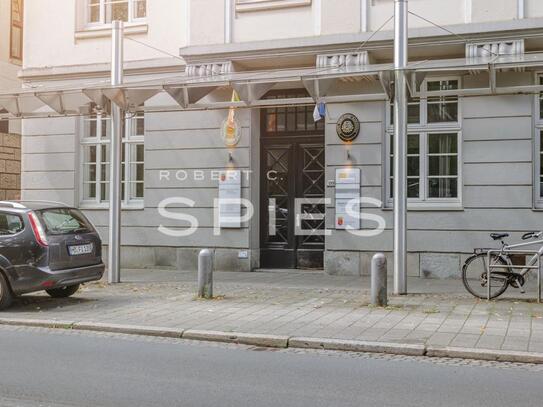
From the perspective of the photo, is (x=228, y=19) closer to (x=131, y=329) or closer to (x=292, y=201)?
(x=292, y=201)

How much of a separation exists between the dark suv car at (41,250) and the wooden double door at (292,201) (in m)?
5.39

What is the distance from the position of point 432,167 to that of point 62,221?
7.50 m

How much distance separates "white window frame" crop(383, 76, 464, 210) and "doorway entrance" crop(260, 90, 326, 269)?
1662 millimetres

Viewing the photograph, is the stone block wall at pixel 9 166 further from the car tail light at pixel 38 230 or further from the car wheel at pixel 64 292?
the car tail light at pixel 38 230

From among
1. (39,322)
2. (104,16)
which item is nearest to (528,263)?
(39,322)

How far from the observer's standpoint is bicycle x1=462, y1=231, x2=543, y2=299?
34.7 ft

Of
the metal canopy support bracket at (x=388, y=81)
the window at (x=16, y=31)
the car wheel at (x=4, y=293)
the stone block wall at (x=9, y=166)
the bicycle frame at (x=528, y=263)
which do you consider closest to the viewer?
the car wheel at (x=4, y=293)

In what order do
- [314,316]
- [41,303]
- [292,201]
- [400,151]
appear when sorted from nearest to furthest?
1. [314,316]
2. [41,303]
3. [400,151]
4. [292,201]

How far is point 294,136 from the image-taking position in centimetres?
1549

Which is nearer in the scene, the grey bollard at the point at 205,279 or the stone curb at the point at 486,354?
the stone curb at the point at 486,354

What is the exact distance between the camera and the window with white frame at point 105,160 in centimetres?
1653

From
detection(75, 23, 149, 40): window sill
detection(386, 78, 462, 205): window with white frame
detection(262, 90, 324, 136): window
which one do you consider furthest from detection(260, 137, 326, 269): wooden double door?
detection(75, 23, 149, 40): window sill

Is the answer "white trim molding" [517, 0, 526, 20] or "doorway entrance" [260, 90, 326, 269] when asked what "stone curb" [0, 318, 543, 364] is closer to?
"doorway entrance" [260, 90, 326, 269]

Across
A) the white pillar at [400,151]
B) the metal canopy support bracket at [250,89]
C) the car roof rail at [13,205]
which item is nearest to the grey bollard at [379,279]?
the white pillar at [400,151]
